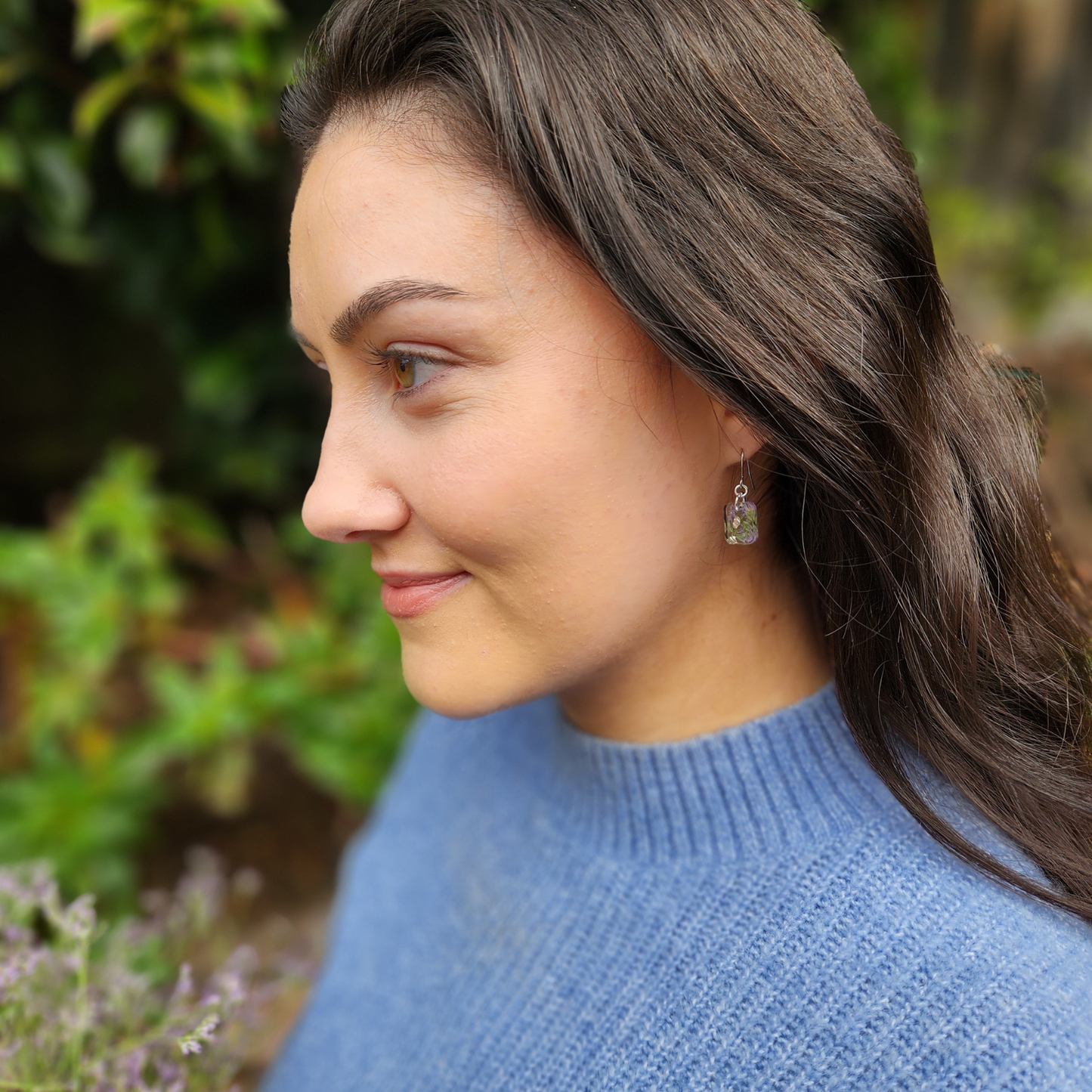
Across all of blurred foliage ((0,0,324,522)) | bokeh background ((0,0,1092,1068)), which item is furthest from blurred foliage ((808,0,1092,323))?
blurred foliage ((0,0,324,522))

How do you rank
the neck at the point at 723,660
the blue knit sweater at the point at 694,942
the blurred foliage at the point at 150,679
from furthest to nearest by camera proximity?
the blurred foliage at the point at 150,679
the neck at the point at 723,660
the blue knit sweater at the point at 694,942

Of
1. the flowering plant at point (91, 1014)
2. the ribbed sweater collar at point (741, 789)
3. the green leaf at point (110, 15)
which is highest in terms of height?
the green leaf at point (110, 15)

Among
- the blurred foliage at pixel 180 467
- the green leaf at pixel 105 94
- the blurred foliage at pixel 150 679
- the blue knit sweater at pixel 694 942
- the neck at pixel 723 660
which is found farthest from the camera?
the blurred foliage at pixel 150 679

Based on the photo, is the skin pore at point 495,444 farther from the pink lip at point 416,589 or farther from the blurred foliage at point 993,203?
the blurred foliage at point 993,203

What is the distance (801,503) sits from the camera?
1.00 metres

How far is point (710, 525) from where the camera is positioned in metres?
1.00

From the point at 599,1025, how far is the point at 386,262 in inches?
33.1

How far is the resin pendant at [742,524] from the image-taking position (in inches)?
38.3

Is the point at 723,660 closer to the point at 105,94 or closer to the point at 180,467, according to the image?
the point at 105,94

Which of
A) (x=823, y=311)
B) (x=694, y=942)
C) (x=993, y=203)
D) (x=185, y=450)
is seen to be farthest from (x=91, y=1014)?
(x=993, y=203)

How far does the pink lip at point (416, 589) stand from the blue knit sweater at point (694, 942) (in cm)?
32

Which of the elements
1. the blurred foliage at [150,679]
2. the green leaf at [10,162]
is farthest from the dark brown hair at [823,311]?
the blurred foliage at [150,679]

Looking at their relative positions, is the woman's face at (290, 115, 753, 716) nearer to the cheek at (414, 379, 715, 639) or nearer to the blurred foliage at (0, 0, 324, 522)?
the cheek at (414, 379, 715, 639)

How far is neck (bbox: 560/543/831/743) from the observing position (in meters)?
1.08
